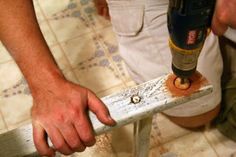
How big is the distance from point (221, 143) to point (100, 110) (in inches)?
24.8

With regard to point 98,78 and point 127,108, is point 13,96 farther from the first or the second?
point 127,108

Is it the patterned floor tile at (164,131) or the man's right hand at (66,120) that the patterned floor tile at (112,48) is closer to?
the patterned floor tile at (164,131)

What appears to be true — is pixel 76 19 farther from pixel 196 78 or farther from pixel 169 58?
pixel 196 78

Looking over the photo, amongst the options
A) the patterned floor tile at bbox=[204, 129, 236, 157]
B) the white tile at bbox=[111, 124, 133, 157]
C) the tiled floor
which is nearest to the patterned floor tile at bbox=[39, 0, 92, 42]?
the tiled floor

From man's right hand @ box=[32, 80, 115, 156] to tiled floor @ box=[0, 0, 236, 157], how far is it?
50 centimetres

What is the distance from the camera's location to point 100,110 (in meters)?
0.57

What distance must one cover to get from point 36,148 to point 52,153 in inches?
1.3

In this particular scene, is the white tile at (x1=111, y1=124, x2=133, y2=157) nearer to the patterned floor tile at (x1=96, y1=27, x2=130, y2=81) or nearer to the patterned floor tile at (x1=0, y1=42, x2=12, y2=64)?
the patterned floor tile at (x1=96, y1=27, x2=130, y2=81)

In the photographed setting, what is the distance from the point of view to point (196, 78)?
61 cm

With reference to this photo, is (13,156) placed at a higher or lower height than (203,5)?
lower

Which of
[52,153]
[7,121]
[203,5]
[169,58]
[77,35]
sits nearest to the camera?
[203,5]

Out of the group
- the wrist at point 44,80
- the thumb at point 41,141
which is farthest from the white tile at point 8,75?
the thumb at point 41,141

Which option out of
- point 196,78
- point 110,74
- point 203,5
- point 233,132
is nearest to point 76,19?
point 110,74

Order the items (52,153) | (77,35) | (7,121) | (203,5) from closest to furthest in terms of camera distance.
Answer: (203,5) → (52,153) → (7,121) → (77,35)
